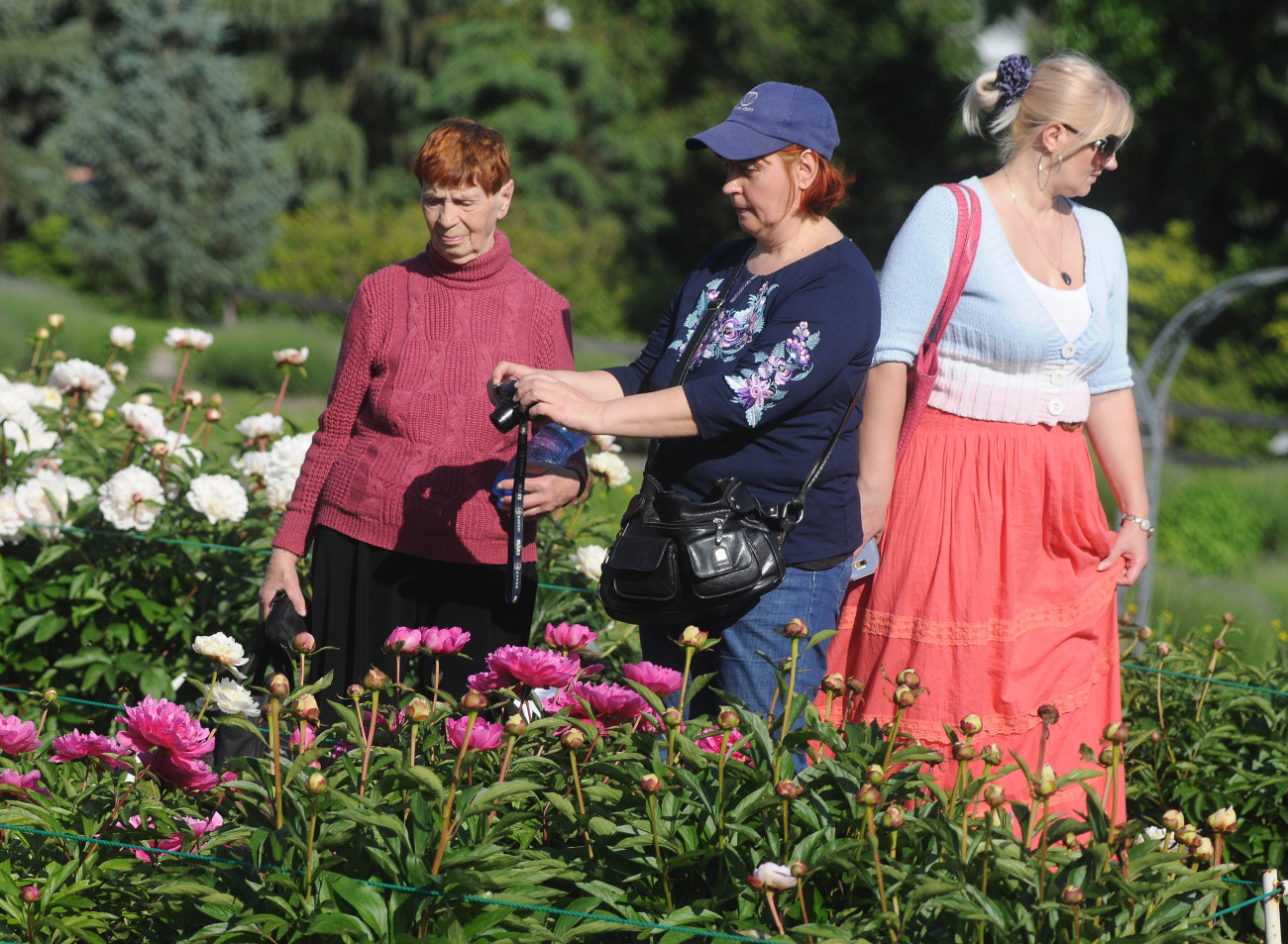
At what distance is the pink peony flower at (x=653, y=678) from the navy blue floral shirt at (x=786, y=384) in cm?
45

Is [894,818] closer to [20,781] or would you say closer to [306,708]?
[306,708]

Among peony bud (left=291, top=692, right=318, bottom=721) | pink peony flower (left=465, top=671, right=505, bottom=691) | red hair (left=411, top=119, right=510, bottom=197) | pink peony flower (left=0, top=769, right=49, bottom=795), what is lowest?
pink peony flower (left=0, top=769, right=49, bottom=795)

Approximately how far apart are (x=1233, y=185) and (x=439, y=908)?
22.1m

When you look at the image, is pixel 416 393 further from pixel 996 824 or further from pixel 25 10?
pixel 25 10

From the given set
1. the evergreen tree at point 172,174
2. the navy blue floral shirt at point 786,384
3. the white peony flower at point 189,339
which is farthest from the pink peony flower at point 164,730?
the evergreen tree at point 172,174

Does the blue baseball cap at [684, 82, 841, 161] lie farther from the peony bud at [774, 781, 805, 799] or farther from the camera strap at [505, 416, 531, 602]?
the peony bud at [774, 781, 805, 799]

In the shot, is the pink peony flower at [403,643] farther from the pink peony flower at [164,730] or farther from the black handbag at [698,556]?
the black handbag at [698,556]

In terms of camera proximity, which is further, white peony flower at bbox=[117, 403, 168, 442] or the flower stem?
white peony flower at bbox=[117, 403, 168, 442]

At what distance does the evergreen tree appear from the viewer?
21328 mm

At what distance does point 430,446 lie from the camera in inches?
99.0

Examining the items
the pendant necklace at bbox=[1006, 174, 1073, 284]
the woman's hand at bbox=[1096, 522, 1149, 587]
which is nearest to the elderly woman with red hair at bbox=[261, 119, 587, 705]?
the pendant necklace at bbox=[1006, 174, 1073, 284]

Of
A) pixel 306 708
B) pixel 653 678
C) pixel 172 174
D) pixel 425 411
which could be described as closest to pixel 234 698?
pixel 306 708

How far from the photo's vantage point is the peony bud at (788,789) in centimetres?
159

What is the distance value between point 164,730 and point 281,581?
90cm
